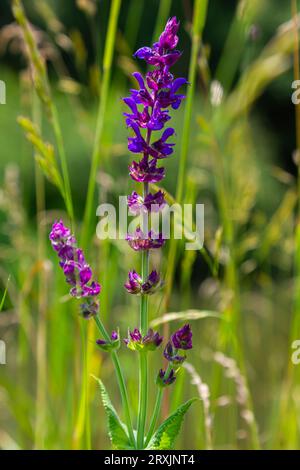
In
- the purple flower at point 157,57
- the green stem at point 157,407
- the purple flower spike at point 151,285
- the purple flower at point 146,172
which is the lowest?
the green stem at point 157,407

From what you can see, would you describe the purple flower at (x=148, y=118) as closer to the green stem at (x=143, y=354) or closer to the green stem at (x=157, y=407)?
the green stem at (x=143, y=354)

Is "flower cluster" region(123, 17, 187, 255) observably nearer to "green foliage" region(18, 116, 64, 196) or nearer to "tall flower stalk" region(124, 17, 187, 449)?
"tall flower stalk" region(124, 17, 187, 449)

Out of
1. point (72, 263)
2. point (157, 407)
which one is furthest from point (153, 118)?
point (157, 407)

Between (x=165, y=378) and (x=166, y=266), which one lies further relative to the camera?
(x=166, y=266)

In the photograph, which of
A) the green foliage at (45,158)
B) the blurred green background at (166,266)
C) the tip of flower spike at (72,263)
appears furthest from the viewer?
the blurred green background at (166,266)

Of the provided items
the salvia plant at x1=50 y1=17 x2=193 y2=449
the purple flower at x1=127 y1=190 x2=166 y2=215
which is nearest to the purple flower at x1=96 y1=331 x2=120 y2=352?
the salvia plant at x1=50 y1=17 x2=193 y2=449

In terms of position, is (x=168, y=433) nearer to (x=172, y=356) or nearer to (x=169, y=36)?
(x=172, y=356)

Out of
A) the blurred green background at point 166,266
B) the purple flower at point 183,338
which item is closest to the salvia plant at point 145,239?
the purple flower at point 183,338
